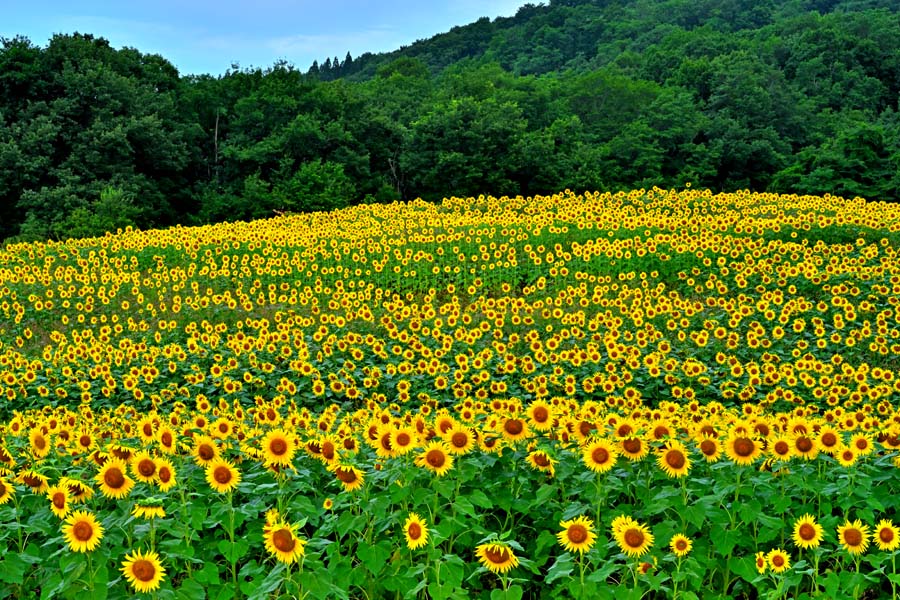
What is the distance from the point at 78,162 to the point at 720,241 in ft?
75.4

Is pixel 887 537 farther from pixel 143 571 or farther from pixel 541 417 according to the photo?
pixel 143 571

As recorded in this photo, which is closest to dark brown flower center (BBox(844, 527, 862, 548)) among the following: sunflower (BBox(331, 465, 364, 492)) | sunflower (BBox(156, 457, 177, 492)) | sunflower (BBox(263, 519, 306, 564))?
sunflower (BBox(331, 465, 364, 492))

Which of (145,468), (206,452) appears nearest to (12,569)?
(145,468)

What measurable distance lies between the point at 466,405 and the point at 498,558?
2615 millimetres

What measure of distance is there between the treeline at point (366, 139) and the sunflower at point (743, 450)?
22.9m

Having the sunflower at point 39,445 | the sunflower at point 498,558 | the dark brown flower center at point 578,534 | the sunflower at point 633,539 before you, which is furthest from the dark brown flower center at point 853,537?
the sunflower at point 39,445

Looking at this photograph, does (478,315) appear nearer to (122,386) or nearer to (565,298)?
(565,298)

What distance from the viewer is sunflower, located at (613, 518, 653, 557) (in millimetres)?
3158

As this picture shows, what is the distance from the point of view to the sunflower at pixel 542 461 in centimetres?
379

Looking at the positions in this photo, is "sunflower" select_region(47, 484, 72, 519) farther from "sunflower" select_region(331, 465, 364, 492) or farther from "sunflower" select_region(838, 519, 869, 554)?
"sunflower" select_region(838, 519, 869, 554)

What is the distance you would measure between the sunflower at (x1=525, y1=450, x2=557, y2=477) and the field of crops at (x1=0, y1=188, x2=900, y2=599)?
0.02m

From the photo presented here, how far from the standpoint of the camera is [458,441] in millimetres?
3623

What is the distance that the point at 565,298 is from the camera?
11688 mm

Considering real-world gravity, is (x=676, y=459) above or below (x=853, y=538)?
above
